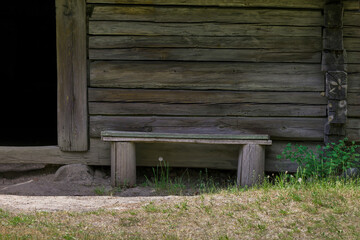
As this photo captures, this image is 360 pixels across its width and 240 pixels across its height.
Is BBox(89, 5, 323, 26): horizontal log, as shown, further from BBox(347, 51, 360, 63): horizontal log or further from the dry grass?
the dry grass

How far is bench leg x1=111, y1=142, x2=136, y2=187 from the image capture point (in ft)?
18.7

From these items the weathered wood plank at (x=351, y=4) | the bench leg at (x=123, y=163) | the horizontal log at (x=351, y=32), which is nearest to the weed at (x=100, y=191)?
the bench leg at (x=123, y=163)

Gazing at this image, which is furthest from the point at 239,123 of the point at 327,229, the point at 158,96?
the point at 327,229

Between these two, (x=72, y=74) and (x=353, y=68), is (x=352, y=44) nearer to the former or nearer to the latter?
(x=353, y=68)

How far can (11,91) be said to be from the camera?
11.8 meters

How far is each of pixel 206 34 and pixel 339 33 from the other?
170 centimetres

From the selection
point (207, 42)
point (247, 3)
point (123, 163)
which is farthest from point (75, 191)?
point (247, 3)

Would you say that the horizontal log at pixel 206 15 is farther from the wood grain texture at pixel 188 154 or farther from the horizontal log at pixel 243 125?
the wood grain texture at pixel 188 154

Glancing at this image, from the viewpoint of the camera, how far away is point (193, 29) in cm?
593

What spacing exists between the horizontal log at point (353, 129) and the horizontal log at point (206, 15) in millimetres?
1343

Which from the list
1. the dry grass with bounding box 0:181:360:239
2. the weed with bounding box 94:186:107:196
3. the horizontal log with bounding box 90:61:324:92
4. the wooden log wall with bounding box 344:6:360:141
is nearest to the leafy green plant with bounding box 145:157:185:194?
the weed with bounding box 94:186:107:196

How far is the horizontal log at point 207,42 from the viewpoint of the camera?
19.5ft

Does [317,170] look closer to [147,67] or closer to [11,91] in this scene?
[147,67]

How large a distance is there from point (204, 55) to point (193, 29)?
365 millimetres
